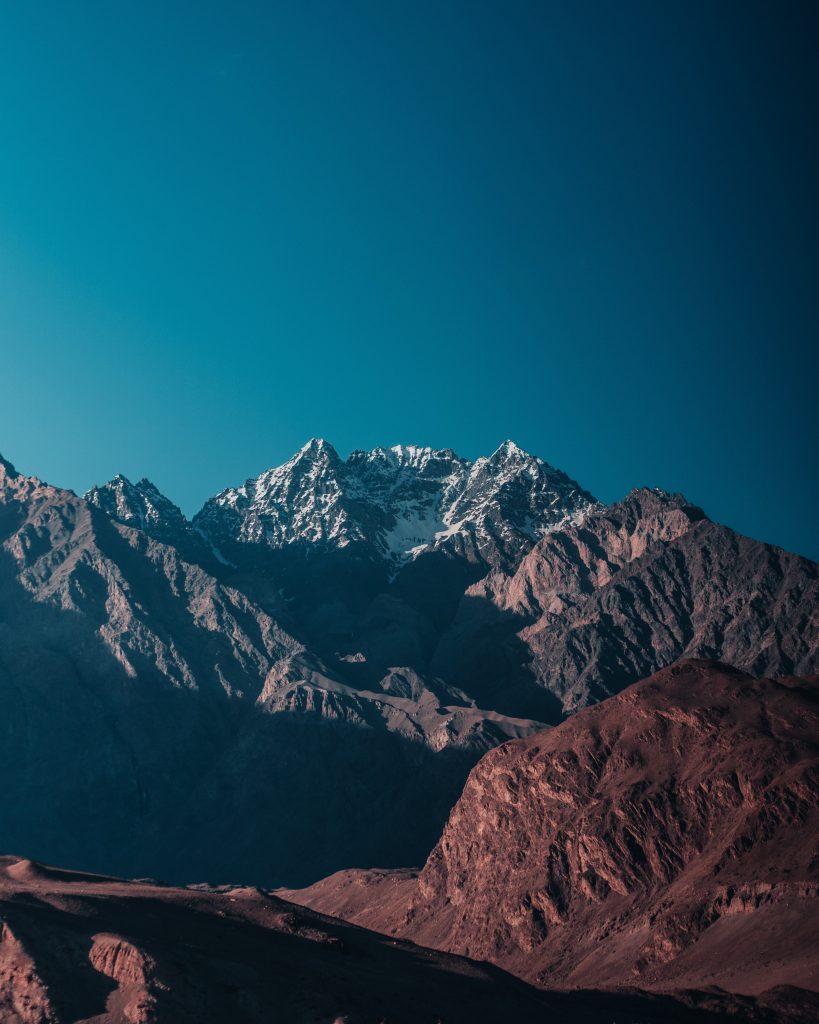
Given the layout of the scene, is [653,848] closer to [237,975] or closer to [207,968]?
[237,975]

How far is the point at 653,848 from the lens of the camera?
16488 centimetres

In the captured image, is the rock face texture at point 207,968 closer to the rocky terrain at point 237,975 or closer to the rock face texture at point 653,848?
the rocky terrain at point 237,975

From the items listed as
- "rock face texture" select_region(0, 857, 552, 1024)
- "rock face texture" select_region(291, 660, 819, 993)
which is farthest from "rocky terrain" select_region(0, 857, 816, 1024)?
"rock face texture" select_region(291, 660, 819, 993)

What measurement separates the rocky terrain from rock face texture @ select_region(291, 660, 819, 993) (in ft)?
49.1

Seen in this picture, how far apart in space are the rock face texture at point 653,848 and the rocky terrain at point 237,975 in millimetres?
14975

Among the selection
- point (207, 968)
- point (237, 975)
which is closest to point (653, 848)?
point (237, 975)

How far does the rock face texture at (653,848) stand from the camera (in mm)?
136250

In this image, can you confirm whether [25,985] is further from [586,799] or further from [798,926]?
[586,799]

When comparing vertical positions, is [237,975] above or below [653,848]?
below

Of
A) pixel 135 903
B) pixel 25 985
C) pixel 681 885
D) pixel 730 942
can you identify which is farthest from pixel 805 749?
pixel 25 985

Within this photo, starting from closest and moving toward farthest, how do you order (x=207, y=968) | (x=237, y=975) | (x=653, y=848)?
(x=207, y=968)
(x=237, y=975)
(x=653, y=848)

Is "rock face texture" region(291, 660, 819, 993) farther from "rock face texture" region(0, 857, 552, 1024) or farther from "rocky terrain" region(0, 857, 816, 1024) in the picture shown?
"rock face texture" region(0, 857, 552, 1024)

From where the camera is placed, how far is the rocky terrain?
95875mm

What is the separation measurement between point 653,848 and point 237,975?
246 ft
